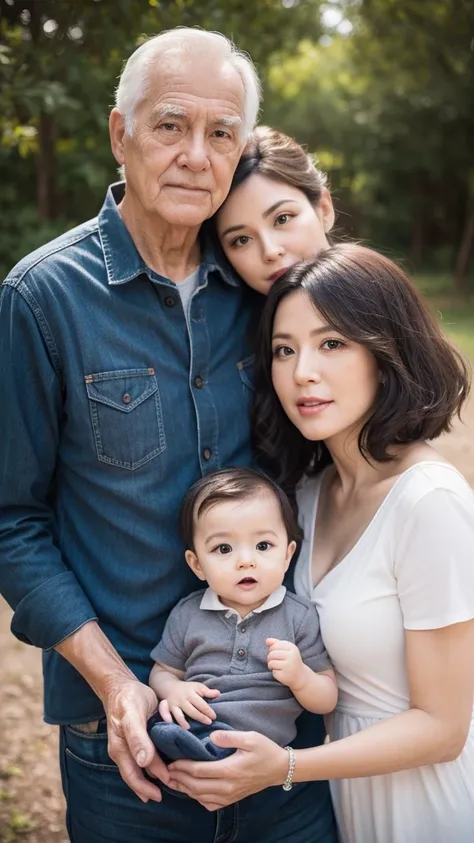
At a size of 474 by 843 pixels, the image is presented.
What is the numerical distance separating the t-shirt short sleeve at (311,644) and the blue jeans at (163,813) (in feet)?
1.30

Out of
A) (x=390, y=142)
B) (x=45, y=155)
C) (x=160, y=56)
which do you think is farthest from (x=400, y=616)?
(x=390, y=142)

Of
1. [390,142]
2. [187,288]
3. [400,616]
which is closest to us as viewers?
[400,616]

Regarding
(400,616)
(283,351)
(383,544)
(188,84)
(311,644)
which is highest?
→ (188,84)

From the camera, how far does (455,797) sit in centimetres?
240

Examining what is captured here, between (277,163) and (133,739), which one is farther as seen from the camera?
(277,163)

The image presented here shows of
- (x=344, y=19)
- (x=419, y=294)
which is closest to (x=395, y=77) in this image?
(x=344, y=19)

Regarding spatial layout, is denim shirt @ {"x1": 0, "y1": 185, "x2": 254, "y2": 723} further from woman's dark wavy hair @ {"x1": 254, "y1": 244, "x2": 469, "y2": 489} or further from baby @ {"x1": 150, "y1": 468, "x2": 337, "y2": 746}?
woman's dark wavy hair @ {"x1": 254, "y1": 244, "x2": 469, "y2": 489}

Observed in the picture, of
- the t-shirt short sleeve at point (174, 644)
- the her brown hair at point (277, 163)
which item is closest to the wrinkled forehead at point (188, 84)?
the her brown hair at point (277, 163)

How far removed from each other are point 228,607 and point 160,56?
59.9 inches

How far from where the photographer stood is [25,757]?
4.61 meters

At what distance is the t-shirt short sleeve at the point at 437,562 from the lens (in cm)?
223

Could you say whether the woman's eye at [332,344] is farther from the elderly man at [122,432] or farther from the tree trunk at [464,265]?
the tree trunk at [464,265]

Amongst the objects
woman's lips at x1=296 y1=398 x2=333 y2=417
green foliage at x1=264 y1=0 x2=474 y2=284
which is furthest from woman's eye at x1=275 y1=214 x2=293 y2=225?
green foliage at x1=264 y1=0 x2=474 y2=284

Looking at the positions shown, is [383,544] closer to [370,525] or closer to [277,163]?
[370,525]
